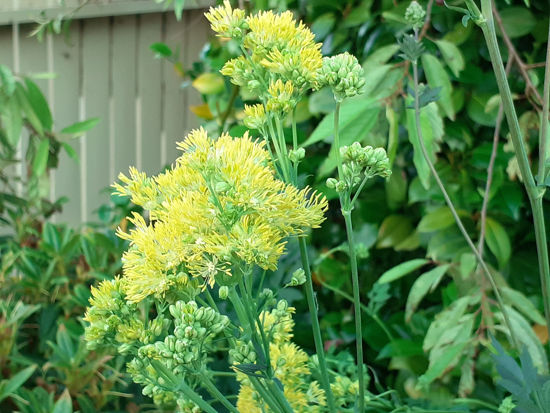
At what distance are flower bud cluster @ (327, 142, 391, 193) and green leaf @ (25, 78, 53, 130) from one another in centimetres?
113

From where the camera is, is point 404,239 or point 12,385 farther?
point 404,239

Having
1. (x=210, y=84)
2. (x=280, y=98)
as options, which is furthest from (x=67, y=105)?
(x=280, y=98)

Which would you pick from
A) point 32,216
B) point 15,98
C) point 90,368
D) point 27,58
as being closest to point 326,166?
point 90,368

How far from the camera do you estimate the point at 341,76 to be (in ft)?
1.54

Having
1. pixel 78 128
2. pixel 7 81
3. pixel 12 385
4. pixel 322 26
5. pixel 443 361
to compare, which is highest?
pixel 322 26

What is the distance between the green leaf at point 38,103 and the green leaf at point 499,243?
978 millimetres

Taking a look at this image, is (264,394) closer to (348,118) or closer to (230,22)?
(230,22)

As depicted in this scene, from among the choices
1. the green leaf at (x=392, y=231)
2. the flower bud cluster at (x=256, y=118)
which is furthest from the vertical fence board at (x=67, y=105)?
the flower bud cluster at (x=256, y=118)

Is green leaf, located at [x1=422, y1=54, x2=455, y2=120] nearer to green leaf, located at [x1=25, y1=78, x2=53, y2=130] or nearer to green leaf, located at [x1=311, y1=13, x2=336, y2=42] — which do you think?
green leaf, located at [x1=311, y1=13, x2=336, y2=42]

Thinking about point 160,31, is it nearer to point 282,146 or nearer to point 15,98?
point 15,98

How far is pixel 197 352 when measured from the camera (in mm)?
444

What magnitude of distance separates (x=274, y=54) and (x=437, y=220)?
627mm

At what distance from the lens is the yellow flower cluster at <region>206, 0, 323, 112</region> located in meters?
0.47

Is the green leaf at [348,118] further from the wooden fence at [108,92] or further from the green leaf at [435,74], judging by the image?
the wooden fence at [108,92]
